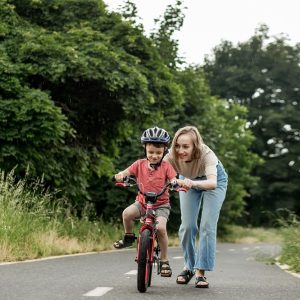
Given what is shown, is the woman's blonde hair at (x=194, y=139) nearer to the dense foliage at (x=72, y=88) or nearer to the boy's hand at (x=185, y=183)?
the boy's hand at (x=185, y=183)

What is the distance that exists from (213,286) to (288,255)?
18.5 feet

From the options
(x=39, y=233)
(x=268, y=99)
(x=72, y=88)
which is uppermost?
(x=268, y=99)

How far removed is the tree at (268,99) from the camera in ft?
187

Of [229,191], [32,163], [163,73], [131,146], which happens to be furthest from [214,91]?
[32,163]

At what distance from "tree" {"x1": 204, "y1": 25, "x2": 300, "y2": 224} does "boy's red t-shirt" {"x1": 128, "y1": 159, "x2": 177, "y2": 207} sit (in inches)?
1920

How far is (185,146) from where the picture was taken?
27.1 feet

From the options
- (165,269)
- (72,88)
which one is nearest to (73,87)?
(72,88)

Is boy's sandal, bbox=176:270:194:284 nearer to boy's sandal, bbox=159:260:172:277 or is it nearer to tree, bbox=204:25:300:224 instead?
boy's sandal, bbox=159:260:172:277

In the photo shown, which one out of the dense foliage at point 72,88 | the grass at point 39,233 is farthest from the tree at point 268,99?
the grass at point 39,233

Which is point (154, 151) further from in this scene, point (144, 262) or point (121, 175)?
point (144, 262)

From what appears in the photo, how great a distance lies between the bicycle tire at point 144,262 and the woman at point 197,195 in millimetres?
739

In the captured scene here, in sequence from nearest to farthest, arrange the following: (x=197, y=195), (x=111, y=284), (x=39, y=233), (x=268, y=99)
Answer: (x=111, y=284)
(x=197, y=195)
(x=39, y=233)
(x=268, y=99)

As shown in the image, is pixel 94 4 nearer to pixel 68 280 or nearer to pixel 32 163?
pixel 32 163

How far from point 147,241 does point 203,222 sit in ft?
3.15
